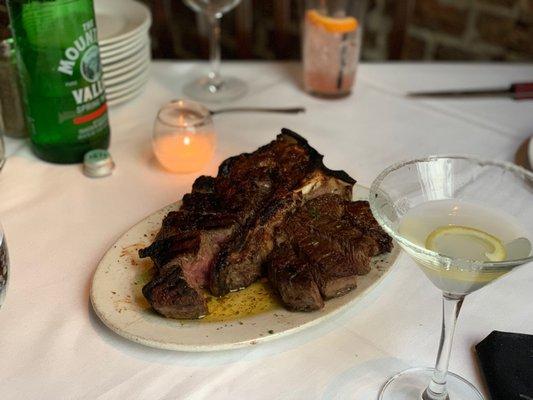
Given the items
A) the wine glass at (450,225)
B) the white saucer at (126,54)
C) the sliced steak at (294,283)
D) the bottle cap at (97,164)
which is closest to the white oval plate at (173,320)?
the sliced steak at (294,283)

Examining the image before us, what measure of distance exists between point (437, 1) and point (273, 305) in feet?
4.66

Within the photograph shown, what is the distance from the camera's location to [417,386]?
788 mm

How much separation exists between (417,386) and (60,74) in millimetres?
681

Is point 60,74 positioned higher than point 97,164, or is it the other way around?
point 60,74

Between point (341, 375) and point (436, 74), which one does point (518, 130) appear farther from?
point (341, 375)

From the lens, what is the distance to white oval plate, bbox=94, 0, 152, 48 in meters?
1.33

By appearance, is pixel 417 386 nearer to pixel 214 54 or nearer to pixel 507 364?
pixel 507 364

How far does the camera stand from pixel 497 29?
6.46ft

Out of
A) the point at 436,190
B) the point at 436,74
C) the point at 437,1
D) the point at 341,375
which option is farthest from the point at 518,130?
the point at 437,1

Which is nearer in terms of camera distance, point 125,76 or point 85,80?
point 85,80

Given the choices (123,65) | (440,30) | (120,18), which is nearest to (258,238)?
(123,65)

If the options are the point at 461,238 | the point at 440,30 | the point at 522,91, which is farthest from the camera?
the point at 440,30

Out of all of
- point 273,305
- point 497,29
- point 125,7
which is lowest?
point 497,29

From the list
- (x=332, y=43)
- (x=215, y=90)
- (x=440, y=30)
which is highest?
(x=332, y=43)
